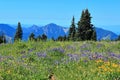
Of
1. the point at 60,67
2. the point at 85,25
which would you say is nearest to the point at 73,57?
the point at 60,67

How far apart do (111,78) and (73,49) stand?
651 centimetres

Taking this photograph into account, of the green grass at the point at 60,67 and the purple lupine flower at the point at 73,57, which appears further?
the purple lupine flower at the point at 73,57

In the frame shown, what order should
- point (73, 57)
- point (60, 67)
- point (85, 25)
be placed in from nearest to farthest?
point (60, 67) → point (73, 57) → point (85, 25)

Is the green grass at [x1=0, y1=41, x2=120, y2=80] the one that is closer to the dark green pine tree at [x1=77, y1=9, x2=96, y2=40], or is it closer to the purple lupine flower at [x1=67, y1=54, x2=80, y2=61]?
the purple lupine flower at [x1=67, y1=54, x2=80, y2=61]

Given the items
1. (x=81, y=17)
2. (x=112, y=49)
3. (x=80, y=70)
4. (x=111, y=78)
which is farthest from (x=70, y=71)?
(x=81, y=17)

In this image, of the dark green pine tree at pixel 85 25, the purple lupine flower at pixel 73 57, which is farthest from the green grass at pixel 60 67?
the dark green pine tree at pixel 85 25

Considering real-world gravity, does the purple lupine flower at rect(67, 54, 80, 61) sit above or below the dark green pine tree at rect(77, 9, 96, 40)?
below

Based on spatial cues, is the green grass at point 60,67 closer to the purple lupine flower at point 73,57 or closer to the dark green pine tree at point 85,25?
the purple lupine flower at point 73,57

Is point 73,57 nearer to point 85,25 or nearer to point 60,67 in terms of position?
point 60,67

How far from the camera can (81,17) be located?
9112cm

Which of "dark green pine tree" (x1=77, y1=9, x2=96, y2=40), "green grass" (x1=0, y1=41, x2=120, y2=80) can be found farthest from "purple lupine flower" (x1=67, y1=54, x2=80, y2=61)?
"dark green pine tree" (x1=77, y1=9, x2=96, y2=40)

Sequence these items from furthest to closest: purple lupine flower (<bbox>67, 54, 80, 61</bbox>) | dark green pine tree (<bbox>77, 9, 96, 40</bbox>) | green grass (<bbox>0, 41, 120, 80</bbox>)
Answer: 1. dark green pine tree (<bbox>77, 9, 96, 40</bbox>)
2. purple lupine flower (<bbox>67, 54, 80, 61</bbox>)
3. green grass (<bbox>0, 41, 120, 80</bbox>)

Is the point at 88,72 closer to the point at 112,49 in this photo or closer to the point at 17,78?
the point at 17,78

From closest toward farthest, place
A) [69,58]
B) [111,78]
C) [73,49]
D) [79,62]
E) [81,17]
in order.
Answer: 1. [111,78]
2. [79,62]
3. [69,58]
4. [73,49]
5. [81,17]
